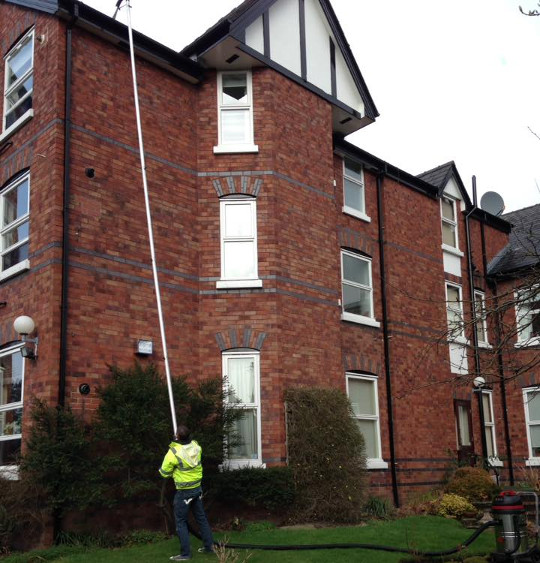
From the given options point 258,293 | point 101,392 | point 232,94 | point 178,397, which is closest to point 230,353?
point 258,293

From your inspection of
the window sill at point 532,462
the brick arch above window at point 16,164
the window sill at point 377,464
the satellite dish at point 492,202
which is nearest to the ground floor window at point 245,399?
the window sill at point 377,464

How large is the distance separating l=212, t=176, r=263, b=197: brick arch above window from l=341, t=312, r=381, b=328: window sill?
12.6 feet

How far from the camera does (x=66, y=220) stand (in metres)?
12.8

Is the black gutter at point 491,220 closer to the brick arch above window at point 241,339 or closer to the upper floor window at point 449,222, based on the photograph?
the upper floor window at point 449,222

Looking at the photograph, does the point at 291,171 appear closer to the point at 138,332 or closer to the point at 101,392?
the point at 138,332

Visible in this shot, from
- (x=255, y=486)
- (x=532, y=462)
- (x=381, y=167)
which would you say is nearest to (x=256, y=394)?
(x=255, y=486)

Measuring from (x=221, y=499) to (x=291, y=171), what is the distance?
22.8 feet

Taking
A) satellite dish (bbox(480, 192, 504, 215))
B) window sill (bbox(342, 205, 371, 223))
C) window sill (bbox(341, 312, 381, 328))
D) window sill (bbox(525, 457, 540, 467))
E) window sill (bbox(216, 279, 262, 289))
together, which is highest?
satellite dish (bbox(480, 192, 504, 215))

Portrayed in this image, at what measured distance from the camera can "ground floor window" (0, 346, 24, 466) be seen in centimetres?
1282

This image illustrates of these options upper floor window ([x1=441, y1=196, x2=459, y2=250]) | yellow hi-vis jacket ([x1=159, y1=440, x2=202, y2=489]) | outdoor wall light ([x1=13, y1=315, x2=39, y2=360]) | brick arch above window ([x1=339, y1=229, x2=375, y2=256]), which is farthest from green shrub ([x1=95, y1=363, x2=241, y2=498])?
upper floor window ([x1=441, y1=196, x2=459, y2=250])

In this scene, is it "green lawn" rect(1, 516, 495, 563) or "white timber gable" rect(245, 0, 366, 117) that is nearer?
"green lawn" rect(1, 516, 495, 563)

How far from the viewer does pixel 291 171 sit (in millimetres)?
15891

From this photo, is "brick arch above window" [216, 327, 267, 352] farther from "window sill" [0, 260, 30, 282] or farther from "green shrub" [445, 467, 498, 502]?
"green shrub" [445, 467, 498, 502]

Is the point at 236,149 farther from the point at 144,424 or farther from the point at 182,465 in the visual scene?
the point at 182,465
